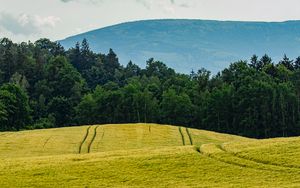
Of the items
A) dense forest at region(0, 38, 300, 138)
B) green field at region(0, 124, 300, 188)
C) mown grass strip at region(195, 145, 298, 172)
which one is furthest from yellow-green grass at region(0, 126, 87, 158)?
dense forest at region(0, 38, 300, 138)

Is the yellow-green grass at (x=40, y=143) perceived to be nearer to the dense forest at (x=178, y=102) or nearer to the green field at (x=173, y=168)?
the green field at (x=173, y=168)

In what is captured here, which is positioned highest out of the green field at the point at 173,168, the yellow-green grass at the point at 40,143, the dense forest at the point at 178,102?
the dense forest at the point at 178,102

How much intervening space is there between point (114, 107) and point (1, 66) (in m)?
56.6

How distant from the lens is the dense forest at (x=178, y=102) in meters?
131

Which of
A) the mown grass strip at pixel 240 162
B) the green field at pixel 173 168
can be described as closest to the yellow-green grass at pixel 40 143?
the green field at pixel 173 168

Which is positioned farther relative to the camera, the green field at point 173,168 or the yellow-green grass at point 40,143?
the yellow-green grass at point 40,143

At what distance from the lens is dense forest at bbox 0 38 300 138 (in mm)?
130750

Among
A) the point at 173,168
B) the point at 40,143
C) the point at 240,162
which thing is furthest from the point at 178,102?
the point at 173,168

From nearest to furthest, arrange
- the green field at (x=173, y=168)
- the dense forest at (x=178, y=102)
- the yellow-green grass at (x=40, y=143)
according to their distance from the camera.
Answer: the green field at (x=173, y=168)
the yellow-green grass at (x=40, y=143)
the dense forest at (x=178, y=102)

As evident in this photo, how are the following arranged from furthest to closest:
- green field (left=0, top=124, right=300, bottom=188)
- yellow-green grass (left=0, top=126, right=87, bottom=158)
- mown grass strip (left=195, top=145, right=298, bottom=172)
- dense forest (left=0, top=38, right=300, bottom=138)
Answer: dense forest (left=0, top=38, right=300, bottom=138) < yellow-green grass (left=0, top=126, right=87, bottom=158) < mown grass strip (left=195, top=145, right=298, bottom=172) < green field (left=0, top=124, right=300, bottom=188)

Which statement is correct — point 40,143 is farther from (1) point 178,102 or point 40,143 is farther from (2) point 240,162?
(1) point 178,102

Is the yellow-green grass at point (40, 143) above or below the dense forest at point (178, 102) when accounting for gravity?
below

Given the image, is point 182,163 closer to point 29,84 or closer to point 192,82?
point 192,82

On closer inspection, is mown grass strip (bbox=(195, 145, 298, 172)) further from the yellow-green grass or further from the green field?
the yellow-green grass
